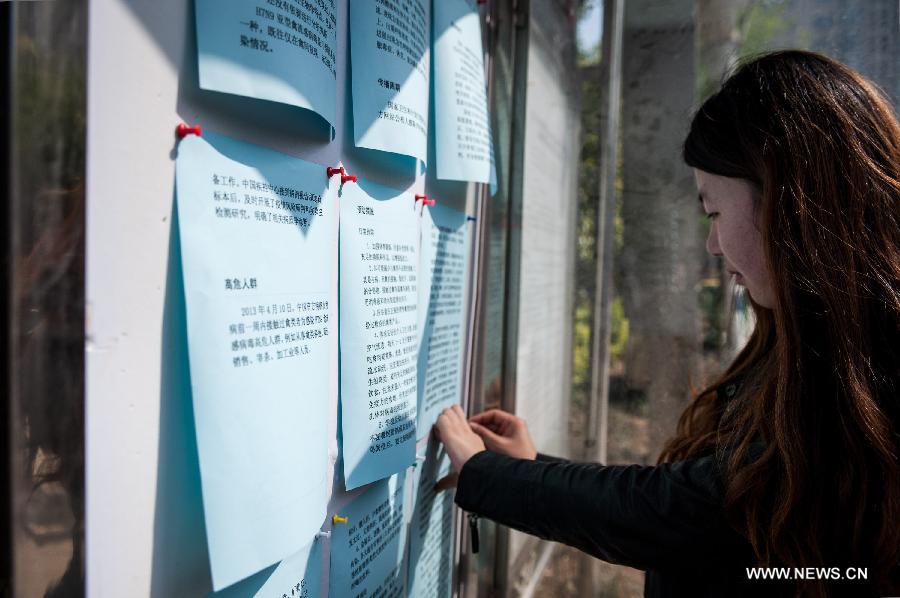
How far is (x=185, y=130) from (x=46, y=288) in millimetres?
169

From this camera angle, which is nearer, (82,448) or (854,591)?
(82,448)

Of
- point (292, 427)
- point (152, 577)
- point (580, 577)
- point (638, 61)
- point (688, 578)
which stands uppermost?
point (638, 61)

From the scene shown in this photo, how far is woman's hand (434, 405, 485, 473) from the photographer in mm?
953

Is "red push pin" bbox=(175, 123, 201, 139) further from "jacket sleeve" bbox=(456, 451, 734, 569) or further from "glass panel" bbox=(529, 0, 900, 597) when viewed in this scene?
"glass panel" bbox=(529, 0, 900, 597)

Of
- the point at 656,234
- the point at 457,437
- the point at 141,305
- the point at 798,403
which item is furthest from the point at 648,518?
the point at 656,234

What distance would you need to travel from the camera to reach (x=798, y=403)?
716 mm

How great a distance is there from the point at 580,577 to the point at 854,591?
109cm

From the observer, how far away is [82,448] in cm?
41

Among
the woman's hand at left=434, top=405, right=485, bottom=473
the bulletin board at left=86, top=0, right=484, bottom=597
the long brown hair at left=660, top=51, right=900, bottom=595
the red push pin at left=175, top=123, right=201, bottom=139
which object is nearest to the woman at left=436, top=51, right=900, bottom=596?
the long brown hair at left=660, top=51, right=900, bottom=595

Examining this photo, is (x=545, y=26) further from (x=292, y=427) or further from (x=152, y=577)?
(x=152, y=577)

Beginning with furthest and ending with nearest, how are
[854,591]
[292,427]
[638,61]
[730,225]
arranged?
1. [638,61]
2. [730,225]
3. [854,591]
4. [292,427]

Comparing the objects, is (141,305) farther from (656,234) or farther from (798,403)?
(656,234)

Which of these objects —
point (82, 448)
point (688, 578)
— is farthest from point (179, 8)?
point (688, 578)

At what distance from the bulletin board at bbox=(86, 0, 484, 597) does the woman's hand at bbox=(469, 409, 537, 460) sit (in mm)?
632
